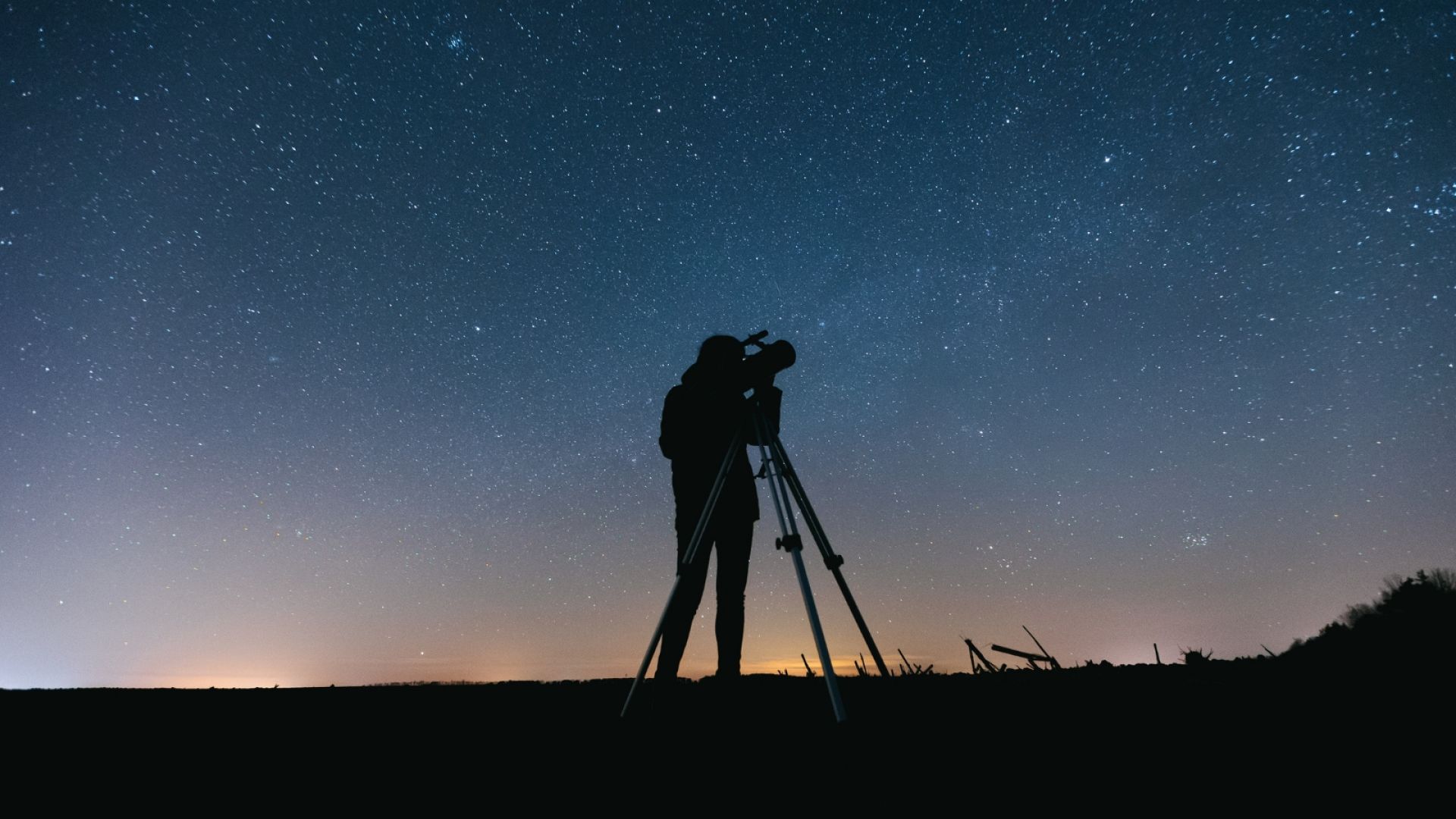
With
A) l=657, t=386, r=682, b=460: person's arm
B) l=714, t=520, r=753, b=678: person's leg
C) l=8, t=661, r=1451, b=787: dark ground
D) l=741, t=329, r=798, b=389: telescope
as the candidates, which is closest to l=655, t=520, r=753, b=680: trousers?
l=714, t=520, r=753, b=678: person's leg

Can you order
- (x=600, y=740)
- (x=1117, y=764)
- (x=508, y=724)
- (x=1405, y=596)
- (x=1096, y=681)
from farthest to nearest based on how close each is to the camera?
1. (x=1405, y=596)
2. (x=1096, y=681)
3. (x=508, y=724)
4. (x=600, y=740)
5. (x=1117, y=764)

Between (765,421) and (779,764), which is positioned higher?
(765,421)

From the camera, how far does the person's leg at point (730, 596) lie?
3768 mm

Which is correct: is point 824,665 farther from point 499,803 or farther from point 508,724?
point 508,724

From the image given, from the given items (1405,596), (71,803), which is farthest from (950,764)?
(1405,596)

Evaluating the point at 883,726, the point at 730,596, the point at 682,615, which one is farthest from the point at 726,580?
the point at 883,726

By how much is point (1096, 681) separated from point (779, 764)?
302cm

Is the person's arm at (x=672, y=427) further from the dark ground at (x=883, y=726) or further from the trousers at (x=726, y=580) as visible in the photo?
the dark ground at (x=883, y=726)

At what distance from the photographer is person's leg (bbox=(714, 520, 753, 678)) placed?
148 inches

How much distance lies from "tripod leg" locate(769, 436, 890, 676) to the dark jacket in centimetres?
42

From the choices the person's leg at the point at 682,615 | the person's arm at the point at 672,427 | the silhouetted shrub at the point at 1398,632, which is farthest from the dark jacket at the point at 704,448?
the silhouetted shrub at the point at 1398,632

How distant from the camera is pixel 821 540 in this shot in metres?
3.18

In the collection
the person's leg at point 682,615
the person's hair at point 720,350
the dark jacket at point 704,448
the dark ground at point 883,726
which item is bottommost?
the dark ground at point 883,726

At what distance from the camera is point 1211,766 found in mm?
1980
